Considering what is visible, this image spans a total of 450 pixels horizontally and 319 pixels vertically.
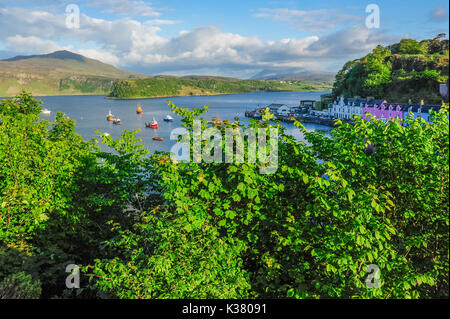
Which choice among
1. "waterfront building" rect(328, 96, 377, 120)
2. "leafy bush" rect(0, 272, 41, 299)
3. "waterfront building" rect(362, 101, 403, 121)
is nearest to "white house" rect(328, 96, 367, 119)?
"waterfront building" rect(328, 96, 377, 120)

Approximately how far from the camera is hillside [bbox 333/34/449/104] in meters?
79.1

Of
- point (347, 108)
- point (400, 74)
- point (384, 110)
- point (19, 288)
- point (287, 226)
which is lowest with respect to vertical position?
point (19, 288)

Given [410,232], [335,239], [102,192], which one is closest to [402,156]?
[410,232]

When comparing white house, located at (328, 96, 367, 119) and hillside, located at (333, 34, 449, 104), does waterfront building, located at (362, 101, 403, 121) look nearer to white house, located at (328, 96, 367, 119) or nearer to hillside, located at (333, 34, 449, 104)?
white house, located at (328, 96, 367, 119)

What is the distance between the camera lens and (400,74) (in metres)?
94.2

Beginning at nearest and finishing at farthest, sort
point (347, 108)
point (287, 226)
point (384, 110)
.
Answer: point (287, 226) < point (384, 110) < point (347, 108)

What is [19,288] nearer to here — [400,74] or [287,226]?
[287,226]

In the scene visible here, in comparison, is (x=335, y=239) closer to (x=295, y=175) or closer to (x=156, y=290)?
(x=295, y=175)

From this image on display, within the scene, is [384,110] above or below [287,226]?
above

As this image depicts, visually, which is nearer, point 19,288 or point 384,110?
point 19,288

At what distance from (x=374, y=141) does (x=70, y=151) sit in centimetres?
1067

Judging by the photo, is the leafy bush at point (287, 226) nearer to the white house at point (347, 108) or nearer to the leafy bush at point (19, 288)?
the leafy bush at point (19, 288)

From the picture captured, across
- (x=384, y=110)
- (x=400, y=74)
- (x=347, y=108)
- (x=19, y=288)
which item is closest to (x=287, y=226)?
(x=19, y=288)
